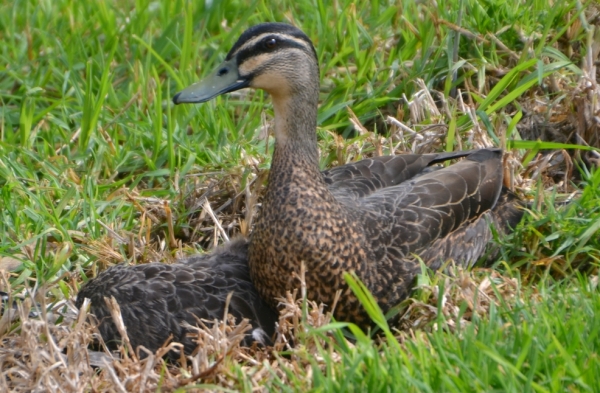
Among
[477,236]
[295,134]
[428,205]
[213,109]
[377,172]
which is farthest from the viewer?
[213,109]

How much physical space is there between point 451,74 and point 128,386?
2785 mm

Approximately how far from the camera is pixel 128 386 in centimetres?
335

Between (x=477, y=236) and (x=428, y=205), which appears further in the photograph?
(x=477, y=236)

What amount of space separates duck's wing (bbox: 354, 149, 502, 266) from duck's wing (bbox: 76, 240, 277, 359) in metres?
0.54

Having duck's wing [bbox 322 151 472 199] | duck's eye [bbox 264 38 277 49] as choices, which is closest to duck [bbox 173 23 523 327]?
duck's eye [bbox 264 38 277 49]

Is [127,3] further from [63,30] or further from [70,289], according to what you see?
[70,289]

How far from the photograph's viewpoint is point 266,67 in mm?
3971

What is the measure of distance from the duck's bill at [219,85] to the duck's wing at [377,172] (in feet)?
2.63

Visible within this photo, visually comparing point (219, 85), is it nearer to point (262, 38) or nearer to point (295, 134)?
point (262, 38)

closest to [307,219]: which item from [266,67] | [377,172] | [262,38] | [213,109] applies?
[266,67]

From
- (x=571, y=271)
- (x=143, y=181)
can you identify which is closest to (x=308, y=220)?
(x=571, y=271)

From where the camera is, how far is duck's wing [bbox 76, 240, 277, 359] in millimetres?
3965

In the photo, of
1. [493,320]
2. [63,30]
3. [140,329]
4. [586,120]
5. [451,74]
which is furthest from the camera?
[63,30]

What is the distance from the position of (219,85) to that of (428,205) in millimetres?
1079
